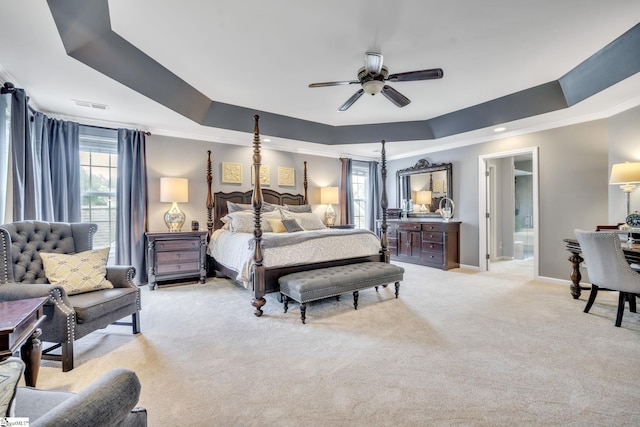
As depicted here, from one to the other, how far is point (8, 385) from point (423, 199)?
6610 millimetres

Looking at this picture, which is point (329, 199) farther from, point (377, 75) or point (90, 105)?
point (90, 105)

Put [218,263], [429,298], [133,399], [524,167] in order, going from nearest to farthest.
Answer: [133,399], [429,298], [218,263], [524,167]

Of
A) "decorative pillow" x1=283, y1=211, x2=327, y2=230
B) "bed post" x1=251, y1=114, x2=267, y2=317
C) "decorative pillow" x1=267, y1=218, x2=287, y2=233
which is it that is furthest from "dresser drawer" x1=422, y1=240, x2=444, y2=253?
"bed post" x1=251, y1=114, x2=267, y2=317

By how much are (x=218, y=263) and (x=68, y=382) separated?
8.48 ft

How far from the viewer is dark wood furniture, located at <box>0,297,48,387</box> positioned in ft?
4.43

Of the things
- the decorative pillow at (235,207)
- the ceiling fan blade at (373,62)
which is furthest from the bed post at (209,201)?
the ceiling fan blade at (373,62)

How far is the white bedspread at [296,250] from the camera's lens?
3.39 meters

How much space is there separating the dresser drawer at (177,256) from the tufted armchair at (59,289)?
146 cm

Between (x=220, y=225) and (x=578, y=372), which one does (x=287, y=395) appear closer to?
(x=578, y=372)

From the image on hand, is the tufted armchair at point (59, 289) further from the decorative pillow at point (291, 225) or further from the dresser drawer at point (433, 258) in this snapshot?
the dresser drawer at point (433, 258)

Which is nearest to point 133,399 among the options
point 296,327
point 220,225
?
point 296,327

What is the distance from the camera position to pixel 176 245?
437 cm

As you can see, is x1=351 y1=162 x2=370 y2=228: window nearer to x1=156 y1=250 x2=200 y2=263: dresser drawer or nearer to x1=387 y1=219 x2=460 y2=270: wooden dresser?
x1=387 y1=219 x2=460 y2=270: wooden dresser

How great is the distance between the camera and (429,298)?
12.4 ft
